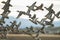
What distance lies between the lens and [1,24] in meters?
0.60

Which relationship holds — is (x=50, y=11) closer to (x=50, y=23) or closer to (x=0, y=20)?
(x=50, y=23)

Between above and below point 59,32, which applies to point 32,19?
above

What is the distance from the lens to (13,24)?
60 centimetres

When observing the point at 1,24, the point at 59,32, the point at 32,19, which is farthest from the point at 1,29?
the point at 59,32

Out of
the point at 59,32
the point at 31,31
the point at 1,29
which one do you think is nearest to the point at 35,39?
the point at 31,31

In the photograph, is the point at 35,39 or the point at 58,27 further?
the point at 58,27

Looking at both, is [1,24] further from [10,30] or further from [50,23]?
[50,23]

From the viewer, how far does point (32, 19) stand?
575 millimetres

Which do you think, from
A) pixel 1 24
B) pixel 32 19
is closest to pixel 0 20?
pixel 1 24

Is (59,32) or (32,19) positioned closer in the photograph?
(32,19)

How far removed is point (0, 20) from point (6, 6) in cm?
7

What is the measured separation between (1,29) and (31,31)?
0.39ft

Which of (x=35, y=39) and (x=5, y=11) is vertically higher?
(x=5, y=11)

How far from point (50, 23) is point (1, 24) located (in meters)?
0.20
